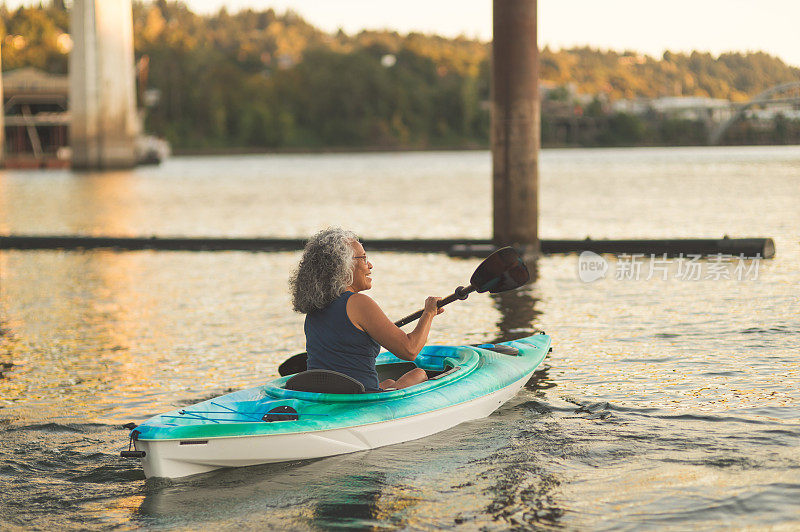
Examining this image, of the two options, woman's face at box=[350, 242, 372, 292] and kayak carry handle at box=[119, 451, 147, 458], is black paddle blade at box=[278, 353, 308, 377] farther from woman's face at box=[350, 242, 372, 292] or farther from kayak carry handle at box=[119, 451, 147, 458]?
kayak carry handle at box=[119, 451, 147, 458]

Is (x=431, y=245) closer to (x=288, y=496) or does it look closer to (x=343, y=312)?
(x=343, y=312)

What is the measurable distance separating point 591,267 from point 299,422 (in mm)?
12824

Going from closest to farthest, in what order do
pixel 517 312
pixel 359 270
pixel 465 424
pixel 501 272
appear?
1. pixel 359 270
2. pixel 465 424
3. pixel 501 272
4. pixel 517 312

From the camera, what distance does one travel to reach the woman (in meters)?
7.64

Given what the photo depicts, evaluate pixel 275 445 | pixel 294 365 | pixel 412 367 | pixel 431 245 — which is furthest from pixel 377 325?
pixel 431 245

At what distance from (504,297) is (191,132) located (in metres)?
150

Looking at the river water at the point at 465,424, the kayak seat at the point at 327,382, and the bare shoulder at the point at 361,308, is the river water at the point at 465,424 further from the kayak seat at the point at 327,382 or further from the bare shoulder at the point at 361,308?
the bare shoulder at the point at 361,308

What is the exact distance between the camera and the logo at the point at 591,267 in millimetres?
18344

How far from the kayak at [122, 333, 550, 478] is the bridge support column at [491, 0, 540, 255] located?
10105 mm

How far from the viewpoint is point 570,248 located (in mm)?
20891

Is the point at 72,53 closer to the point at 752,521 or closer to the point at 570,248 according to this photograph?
the point at 570,248

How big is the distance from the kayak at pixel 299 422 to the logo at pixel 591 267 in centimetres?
968

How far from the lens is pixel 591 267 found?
19.6 metres

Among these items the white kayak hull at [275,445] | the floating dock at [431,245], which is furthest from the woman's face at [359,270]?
the floating dock at [431,245]
